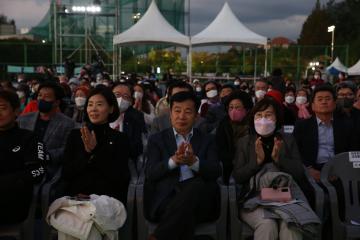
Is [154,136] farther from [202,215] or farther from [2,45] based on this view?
A: [2,45]

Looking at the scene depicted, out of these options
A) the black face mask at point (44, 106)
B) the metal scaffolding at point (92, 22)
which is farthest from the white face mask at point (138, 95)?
the metal scaffolding at point (92, 22)

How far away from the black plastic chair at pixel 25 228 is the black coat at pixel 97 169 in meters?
0.32

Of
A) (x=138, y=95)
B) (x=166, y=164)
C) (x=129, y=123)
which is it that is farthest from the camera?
(x=138, y=95)

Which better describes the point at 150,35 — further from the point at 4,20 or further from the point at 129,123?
the point at 4,20

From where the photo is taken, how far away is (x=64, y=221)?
11.6ft

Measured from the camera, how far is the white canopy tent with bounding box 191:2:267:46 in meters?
16.1

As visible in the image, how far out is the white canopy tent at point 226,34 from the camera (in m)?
16.1

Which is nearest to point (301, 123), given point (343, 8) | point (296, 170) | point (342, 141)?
point (342, 141)

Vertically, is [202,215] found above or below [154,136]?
below

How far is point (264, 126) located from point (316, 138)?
1.11m

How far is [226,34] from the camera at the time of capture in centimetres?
1638

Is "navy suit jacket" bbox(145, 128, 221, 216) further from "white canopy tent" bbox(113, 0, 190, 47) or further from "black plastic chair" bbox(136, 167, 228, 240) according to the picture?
"white canopy tent" bbox(113, 0, 190, 47)

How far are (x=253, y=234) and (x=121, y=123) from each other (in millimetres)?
2278

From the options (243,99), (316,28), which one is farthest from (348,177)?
(316,28)
